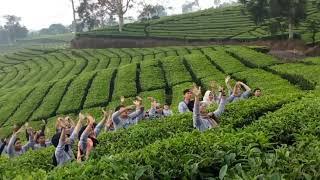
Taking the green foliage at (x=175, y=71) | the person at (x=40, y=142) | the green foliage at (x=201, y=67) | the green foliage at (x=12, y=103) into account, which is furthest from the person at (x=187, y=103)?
the green foliage at (x=12, y=103)

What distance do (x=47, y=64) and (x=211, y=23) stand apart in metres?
26.5

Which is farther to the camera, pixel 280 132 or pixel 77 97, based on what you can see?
pixel 77 97

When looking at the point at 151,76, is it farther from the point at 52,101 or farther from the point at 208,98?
the point at 208,98

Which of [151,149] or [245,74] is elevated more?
[151,149]

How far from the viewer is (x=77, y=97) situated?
3194 centimetres

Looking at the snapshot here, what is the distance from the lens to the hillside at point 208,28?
58844 millimetres

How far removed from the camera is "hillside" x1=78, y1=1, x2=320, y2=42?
58.8 m

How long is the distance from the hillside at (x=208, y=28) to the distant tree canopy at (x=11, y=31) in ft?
289

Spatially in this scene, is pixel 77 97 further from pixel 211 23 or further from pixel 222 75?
pixel 211 23

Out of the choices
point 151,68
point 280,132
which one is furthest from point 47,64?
point 280,132

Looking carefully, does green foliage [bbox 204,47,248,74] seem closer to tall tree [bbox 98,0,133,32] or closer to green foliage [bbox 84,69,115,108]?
green foliage [bbox 84,69,115,108]

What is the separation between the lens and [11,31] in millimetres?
159125

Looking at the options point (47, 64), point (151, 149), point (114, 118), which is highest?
point (151, 149)

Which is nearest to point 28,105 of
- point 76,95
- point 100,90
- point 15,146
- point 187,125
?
point 76,95
